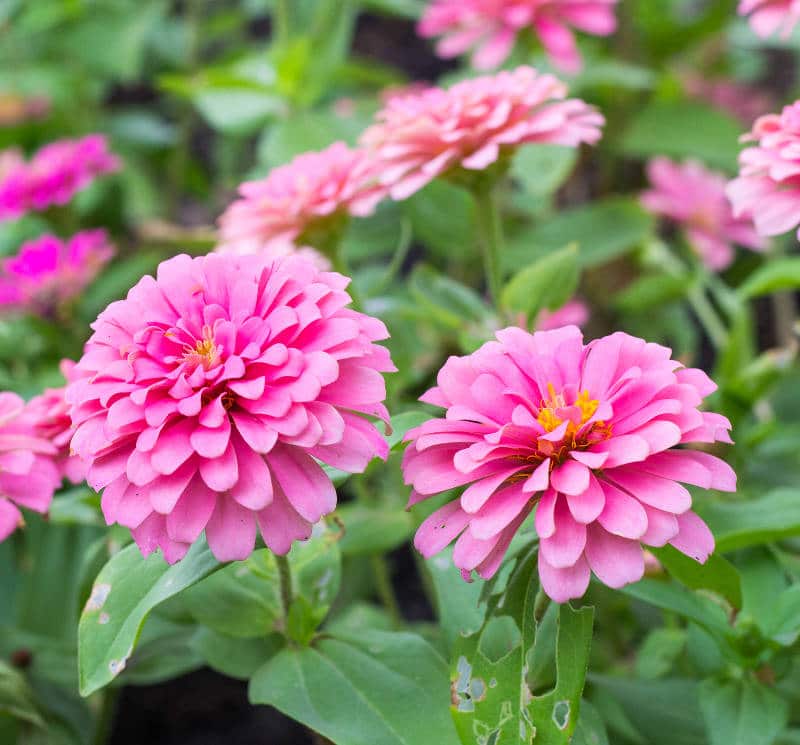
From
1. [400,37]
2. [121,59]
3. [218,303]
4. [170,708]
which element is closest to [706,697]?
[218,303]

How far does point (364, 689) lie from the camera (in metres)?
0.53

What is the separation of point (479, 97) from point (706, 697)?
0.38 meters

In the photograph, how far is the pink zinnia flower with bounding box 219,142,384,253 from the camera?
2.12ft

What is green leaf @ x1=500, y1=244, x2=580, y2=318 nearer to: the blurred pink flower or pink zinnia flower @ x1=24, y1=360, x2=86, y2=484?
pink zinnia flower @ x1=24, y1=360, x2=86, y2=484

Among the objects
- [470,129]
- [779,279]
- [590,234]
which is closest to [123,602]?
[470,129]

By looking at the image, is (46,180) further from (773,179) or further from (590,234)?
(773,179)

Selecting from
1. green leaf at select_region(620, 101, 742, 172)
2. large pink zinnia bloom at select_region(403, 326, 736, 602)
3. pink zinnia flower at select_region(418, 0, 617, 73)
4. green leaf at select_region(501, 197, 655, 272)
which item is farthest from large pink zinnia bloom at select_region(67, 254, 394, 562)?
green leaf at select_region(620, 101, 742, 172)

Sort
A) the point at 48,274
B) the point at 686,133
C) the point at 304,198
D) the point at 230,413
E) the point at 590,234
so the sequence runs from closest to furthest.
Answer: the point at 230,413 → the point at 304,198 → the point at 48,274 → the point at 590,234 → the point at 686,133

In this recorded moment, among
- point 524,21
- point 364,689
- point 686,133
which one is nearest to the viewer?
point 364,689

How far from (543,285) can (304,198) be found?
176 mm

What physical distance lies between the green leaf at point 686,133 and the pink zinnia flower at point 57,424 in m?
0.83

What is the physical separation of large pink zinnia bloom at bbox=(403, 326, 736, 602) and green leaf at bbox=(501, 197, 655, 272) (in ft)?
2.00

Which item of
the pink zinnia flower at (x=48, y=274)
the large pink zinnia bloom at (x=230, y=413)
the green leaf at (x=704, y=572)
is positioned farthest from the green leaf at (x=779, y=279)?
the pink zinnia flower at (x=48, y=274)

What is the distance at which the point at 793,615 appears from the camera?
0.54 metres
